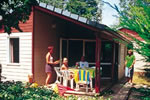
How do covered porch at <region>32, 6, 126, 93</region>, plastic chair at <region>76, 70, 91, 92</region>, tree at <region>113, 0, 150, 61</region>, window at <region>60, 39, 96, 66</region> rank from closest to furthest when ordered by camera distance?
tree at <region>113, 0, 150, 61</region>, plastic chair at <region>76, 70, 91, 92</region>, covered porch at <region>32, 6, 126, 93</region>, window at <region>60, 39, 96, 66</region>

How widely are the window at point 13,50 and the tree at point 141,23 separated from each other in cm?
918

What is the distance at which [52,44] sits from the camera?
378 inches

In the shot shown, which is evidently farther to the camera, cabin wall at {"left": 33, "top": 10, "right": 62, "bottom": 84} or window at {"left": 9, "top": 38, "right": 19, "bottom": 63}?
window at {"left": 9, "top": 38, "right": 19, "bottom": 63}

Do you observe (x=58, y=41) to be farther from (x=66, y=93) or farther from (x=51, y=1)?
(x=51, y=1)

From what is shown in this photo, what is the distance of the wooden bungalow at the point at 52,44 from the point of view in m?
7.45

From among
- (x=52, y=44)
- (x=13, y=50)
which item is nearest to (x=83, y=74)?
(x=52, y=44)

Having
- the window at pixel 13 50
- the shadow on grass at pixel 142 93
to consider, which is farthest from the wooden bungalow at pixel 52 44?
the shadow on grass at pixel 142 93

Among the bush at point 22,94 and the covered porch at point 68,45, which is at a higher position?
the covered porch at point 68,45

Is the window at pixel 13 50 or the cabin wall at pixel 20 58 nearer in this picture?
the cabin wall at pixel 20 58

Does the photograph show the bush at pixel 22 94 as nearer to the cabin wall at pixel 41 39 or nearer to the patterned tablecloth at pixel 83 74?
the patterned tablecloth at pixel 83 74

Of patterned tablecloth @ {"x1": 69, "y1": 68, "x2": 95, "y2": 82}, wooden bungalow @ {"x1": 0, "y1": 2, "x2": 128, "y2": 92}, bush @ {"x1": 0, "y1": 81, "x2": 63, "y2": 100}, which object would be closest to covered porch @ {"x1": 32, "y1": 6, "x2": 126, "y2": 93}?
wooden bungalow @ {"x1": 0, "y1": 2, "x2": 128, "y2": 92}

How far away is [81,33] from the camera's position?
10688mm

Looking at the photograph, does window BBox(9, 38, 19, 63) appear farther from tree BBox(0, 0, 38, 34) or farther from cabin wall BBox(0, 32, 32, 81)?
tree BBox(0, 0, 38, 34)

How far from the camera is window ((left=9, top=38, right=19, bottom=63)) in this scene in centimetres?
952
